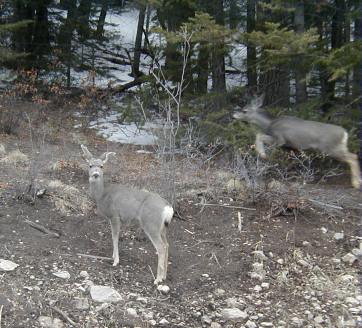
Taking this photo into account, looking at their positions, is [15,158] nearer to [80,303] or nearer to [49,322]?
[80,303]

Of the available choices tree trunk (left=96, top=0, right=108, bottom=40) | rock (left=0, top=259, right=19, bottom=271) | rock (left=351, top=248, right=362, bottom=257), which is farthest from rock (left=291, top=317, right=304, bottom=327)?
tree trunk (left=96, top=0, right=108, bottom=40)

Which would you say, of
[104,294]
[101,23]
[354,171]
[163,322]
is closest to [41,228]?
[104,294]

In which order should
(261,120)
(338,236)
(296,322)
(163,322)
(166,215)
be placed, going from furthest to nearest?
1. (261,120)
2. (338,236)
3. (166,215)
4. (296,322)
5. (163,322)

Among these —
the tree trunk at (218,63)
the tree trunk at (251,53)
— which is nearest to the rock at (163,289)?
the tree trunk at (251,53)

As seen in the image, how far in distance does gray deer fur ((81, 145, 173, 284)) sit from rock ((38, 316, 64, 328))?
120 cm

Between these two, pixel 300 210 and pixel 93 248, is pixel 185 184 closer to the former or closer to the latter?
pixel 300 210

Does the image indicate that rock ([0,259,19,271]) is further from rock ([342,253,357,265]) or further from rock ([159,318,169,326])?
rock ([342,253,357,265])

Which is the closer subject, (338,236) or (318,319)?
(318,319)

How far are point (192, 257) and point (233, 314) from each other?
4.13ft

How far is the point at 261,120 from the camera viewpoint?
8.77 m

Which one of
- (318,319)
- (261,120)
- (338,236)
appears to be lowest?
(318,319)

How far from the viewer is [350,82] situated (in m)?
12.0

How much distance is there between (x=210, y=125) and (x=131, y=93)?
6913mm

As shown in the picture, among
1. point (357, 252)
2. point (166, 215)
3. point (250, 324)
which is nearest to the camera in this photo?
point (250, 324)
